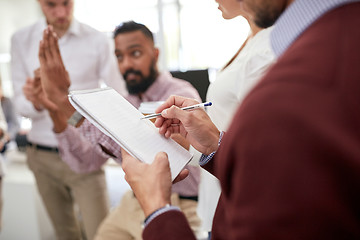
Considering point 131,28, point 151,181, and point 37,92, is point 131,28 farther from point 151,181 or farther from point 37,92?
point 151,181

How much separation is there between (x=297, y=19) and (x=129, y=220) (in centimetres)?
132

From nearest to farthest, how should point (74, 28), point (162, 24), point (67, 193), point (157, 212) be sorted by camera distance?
1. point (157, 212)
2. point (74, 28)
3. point (67, 193)
4. point (162, 24)

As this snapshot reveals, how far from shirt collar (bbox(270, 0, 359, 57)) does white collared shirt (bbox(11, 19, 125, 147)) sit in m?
1.45

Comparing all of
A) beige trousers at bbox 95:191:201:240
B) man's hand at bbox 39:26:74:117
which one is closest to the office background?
beige trousers at bbox 95:191:201:240

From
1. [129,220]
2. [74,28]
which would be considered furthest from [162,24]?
[129,220]

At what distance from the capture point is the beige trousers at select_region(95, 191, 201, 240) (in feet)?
4.76

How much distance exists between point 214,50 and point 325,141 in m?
3.79

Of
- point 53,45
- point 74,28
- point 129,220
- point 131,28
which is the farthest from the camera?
point 74,28

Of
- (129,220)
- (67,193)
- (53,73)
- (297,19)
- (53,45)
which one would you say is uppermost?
(297,19)

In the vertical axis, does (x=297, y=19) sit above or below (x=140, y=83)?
above

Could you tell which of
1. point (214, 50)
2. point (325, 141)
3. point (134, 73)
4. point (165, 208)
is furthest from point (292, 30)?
point (214, 50)

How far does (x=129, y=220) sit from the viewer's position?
1489mm

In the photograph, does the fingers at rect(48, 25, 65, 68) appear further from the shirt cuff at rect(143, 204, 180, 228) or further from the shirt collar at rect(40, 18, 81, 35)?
the shirt cuff at rect(143, 204, 180, 228)

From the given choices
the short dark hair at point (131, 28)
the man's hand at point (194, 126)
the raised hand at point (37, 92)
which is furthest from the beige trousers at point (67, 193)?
the man's hand at point (194, 126)
